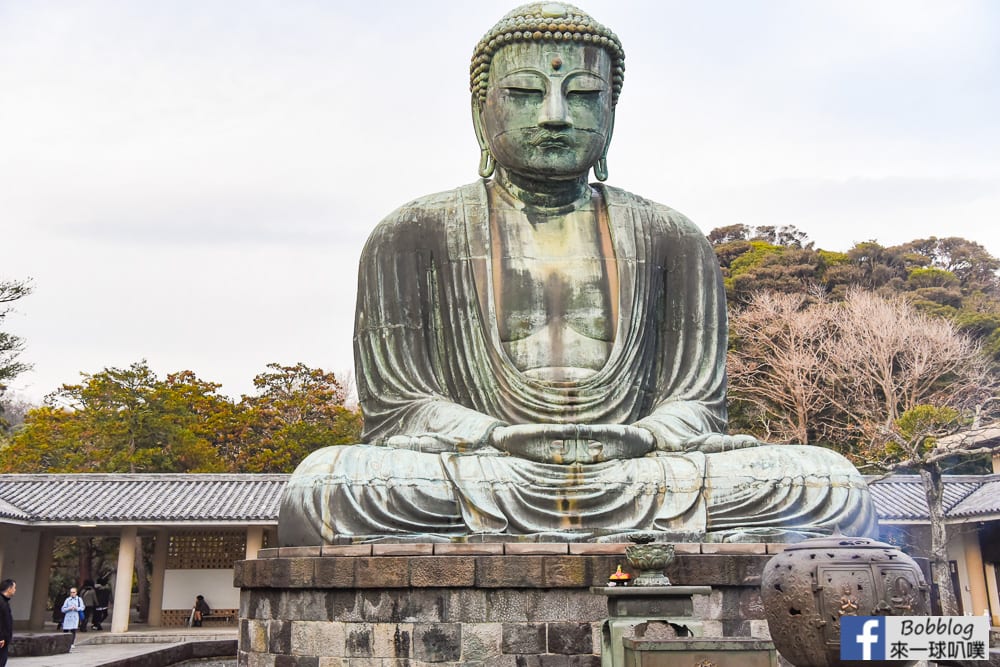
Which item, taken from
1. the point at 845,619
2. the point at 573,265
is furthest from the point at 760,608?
the point at 573,265

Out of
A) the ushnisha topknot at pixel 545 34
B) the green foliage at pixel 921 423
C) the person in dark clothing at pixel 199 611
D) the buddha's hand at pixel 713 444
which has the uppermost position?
the ushnisha topknot at pixel 545 34

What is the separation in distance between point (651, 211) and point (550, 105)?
1272mm

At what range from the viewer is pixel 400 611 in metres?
5.77

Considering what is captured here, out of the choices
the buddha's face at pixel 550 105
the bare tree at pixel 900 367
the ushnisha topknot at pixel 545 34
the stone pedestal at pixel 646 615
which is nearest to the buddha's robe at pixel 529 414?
the buddha's face at pixel 550 105

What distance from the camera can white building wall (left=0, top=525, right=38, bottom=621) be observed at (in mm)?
21422

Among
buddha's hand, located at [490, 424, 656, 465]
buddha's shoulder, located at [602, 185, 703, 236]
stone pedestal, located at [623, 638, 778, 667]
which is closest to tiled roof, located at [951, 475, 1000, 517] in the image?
buddha's shoulder, located at [602, 185, 703, 236]

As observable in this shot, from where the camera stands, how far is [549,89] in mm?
7895

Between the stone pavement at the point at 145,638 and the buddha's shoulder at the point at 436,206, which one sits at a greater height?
the buddha's shoulder at the point at 436,206

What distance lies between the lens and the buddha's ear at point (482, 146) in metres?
8.53

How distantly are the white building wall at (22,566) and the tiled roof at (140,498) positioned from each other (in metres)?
1.12

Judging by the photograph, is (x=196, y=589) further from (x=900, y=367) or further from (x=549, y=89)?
(x=900, y=367)

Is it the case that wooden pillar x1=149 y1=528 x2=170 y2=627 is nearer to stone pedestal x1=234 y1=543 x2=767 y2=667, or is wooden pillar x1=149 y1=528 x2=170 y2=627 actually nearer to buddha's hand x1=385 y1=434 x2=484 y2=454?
buddha's hand x1=385 y1=434 x2=484 y2=454

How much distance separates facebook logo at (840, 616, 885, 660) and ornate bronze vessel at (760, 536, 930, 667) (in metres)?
0.29

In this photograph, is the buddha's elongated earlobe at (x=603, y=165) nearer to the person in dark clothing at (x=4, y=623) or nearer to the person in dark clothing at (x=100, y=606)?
the person in dark clothing at (x=4, y=623)
